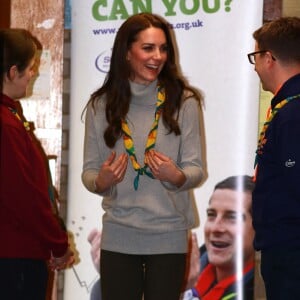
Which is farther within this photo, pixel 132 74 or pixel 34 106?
pixel 34 106

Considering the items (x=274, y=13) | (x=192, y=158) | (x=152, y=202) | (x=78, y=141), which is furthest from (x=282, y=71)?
(x=78, y=141)

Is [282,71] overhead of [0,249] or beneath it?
overhead

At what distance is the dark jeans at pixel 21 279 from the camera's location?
196cm

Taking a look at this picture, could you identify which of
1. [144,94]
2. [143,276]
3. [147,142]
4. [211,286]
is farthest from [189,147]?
[211,286]

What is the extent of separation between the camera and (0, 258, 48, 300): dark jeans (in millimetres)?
1959

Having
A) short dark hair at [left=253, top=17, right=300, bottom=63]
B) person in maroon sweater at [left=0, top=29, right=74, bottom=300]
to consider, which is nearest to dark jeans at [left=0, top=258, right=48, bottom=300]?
person in maroon sweater at [left=0, top=29, right=74, bottom=300]

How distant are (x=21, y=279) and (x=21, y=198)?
0.79 ft

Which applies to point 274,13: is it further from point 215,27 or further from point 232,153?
point 232,153

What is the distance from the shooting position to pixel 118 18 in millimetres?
3209

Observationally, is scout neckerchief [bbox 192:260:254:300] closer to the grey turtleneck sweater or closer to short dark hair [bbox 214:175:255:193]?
short dark hair [bbox 214:175:255:193]

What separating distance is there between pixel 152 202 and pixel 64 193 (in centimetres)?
119

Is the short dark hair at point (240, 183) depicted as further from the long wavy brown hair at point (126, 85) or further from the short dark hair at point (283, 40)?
the short dark hair at point (283, 40)

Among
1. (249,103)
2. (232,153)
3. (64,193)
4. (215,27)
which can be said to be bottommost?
(64,193)

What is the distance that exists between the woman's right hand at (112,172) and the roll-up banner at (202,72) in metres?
0.96
